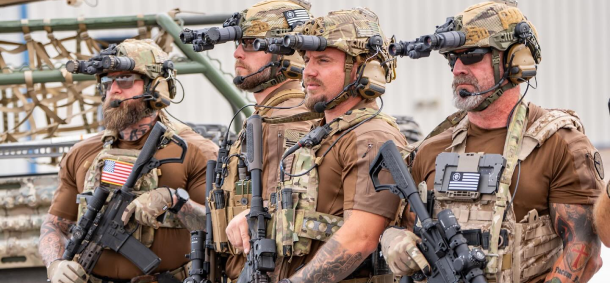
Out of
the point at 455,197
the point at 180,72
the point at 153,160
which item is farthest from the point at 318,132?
the point at 180,72

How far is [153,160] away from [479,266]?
2.55 m

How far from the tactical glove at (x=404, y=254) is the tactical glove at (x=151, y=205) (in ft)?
6.33

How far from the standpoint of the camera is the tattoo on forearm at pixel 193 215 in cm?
605

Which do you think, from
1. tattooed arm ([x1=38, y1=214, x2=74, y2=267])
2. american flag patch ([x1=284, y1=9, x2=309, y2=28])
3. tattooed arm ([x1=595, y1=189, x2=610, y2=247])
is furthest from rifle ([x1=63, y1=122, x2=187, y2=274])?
tattooed arm ([x1=595, y1=189, x2=610, y2=247])

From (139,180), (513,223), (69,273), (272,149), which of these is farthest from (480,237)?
(69,273)

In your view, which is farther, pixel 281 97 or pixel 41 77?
pixel 41 77

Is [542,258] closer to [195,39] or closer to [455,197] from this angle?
[455,197]

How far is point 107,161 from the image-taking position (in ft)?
20.6

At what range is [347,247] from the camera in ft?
15.2

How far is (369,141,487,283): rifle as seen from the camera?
4160mm

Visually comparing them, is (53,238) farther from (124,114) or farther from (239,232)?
(239,232)

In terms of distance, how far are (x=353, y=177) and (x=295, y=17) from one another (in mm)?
1316

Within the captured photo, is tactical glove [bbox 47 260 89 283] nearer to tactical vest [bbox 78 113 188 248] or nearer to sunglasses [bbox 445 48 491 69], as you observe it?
tactical vest [bbox 78 113 188 248]

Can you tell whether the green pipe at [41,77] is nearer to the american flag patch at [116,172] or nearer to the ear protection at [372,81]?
the american flag patch at [116,172]
